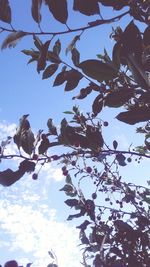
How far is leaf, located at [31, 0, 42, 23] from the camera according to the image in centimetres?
196

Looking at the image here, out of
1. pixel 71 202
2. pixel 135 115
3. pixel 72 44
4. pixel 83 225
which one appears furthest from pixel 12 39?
pixel 71 202

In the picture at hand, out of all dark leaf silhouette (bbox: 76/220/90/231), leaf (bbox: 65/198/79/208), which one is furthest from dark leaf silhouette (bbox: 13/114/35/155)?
leaf (bbox: 65/198/79/208)

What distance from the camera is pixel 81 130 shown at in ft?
9.84

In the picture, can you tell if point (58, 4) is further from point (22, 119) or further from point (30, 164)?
point (30, 164)

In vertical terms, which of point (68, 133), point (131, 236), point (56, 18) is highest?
point (56, 18)

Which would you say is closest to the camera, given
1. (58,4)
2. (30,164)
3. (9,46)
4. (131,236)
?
(58,4)

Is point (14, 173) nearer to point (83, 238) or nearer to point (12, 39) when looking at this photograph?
point (12, 39)

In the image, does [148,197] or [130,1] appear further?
[148,197]

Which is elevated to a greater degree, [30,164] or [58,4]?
[58,4]

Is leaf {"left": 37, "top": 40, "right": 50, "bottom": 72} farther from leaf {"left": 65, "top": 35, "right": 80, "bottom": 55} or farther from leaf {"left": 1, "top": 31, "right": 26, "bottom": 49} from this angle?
leaf {"left": 65, "top": 35, "right": 80, "bottom": 55}

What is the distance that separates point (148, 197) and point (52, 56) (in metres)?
3.01

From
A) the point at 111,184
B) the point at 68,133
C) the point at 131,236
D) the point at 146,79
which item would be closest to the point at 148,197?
the point at 111,184

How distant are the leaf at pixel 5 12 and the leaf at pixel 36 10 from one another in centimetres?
15

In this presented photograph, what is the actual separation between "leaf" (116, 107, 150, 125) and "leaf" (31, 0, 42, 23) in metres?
0.97
